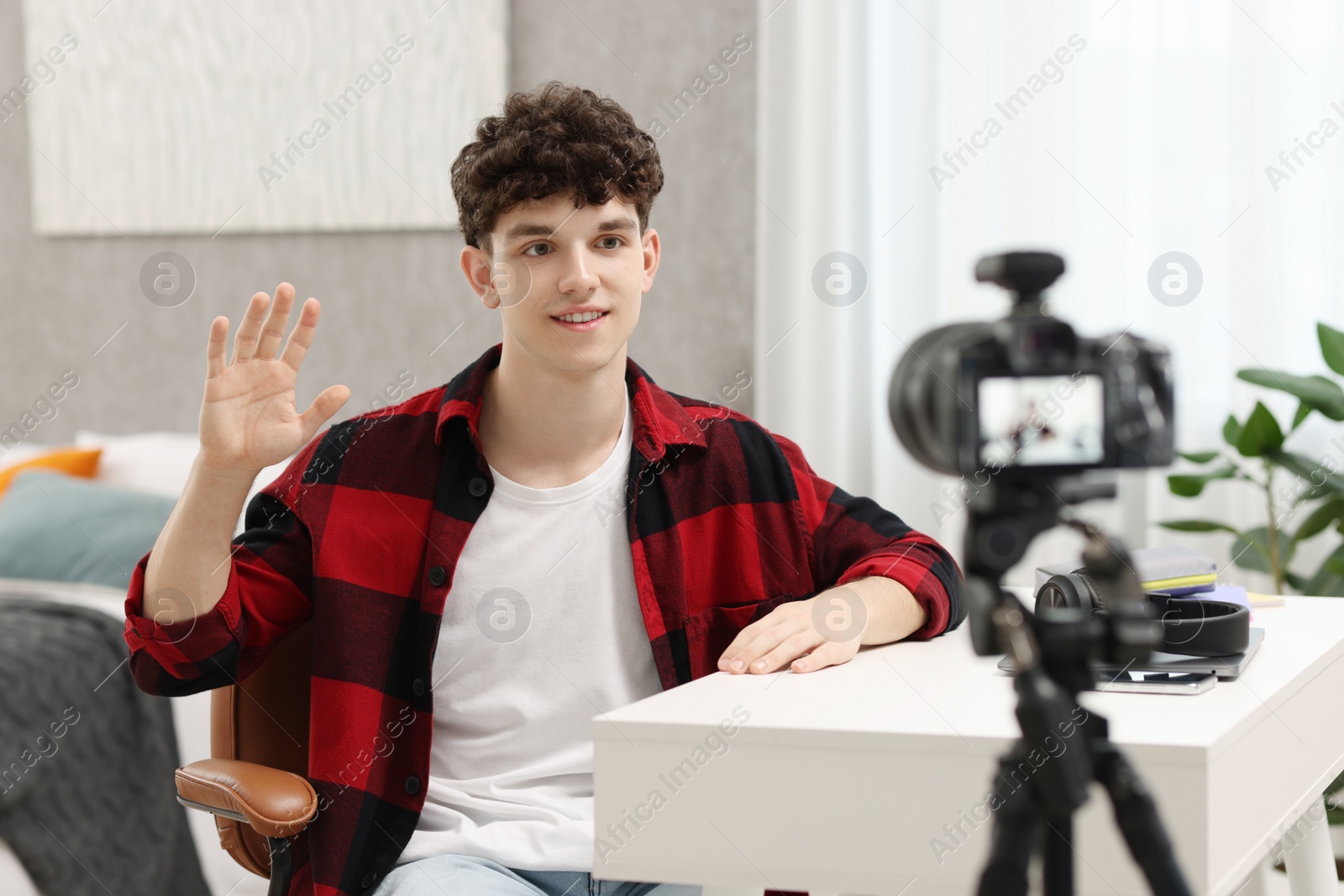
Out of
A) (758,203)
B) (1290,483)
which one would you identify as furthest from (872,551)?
(758,203)

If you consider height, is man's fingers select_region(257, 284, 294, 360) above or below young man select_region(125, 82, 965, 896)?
above

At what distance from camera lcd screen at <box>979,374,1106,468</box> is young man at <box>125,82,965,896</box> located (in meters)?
0.53

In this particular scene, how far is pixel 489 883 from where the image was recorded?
3.78ft

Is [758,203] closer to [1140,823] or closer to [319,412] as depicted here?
[319,412]

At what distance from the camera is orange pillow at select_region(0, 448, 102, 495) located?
2.71 m

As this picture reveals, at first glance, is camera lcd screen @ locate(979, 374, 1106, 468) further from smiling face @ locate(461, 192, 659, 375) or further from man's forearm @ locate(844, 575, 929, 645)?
smiling face @ locate(461, 192, 659, 375)

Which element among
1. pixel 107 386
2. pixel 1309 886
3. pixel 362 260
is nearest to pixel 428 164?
pixel 362 260

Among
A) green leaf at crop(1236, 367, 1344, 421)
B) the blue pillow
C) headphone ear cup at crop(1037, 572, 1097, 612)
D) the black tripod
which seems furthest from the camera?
the blue pillow

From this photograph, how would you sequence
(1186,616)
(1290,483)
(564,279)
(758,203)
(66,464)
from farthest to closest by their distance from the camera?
(66,464) < (758,203) < (1290,483) < (564,279) < (1186,616)

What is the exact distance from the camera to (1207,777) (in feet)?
2.54

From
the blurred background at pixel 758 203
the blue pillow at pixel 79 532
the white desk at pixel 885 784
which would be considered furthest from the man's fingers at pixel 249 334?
the blue pillow at pixel 79 532

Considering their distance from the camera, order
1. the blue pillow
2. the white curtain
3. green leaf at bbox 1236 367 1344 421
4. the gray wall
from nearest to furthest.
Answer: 1. green leaf at bbox 1236 367 1344 421
2. the white curtain
3. the blue pillow
4. the gray wall

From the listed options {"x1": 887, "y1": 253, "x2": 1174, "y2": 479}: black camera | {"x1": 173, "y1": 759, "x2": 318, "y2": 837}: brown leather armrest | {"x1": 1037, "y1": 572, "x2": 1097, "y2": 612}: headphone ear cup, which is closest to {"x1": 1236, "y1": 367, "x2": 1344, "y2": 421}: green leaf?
{"x1": 1037, "y1": 572, "x2": 1097, "y2": 612}: headphone ear cup

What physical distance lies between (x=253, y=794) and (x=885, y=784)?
65 centimetres
